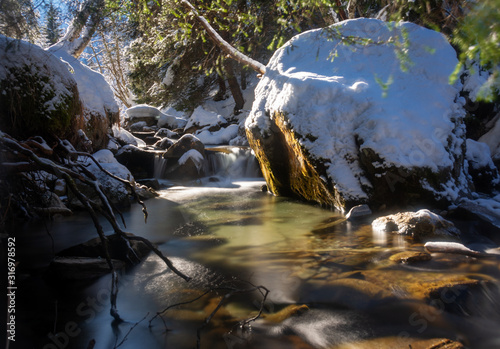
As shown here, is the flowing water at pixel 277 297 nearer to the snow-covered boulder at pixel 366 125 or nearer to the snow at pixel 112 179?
the snow-covered boulder at pixel 366 125

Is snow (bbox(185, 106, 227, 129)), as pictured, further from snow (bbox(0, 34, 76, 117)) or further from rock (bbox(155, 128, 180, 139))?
snow (bbox(0, 34, 76, 117))

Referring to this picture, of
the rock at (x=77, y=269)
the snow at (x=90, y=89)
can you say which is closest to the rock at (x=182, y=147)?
the snow at (x=90, y=89)

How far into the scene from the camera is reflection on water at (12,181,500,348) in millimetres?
2439

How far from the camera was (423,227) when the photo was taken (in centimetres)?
443

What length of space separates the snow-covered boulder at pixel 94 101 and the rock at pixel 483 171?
9823 millimetres

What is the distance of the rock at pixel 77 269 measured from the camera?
354 centimetres

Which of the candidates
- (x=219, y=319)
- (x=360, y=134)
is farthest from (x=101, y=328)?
(x=360, y=134)

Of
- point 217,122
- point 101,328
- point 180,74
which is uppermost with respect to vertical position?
point 180,74

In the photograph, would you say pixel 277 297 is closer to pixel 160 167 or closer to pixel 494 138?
pixel 494 138

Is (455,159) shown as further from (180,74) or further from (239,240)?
(180,74)

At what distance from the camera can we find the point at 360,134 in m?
5.82

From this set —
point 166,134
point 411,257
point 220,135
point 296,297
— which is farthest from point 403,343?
point 166,134

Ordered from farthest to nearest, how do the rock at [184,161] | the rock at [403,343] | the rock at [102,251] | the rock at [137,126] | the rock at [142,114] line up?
the rock at [142,114]
the rock at [137,126]
the rock at [184,161]
the rock at [102,251]
the rock at [403,343]

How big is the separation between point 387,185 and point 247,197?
12.2 feet
